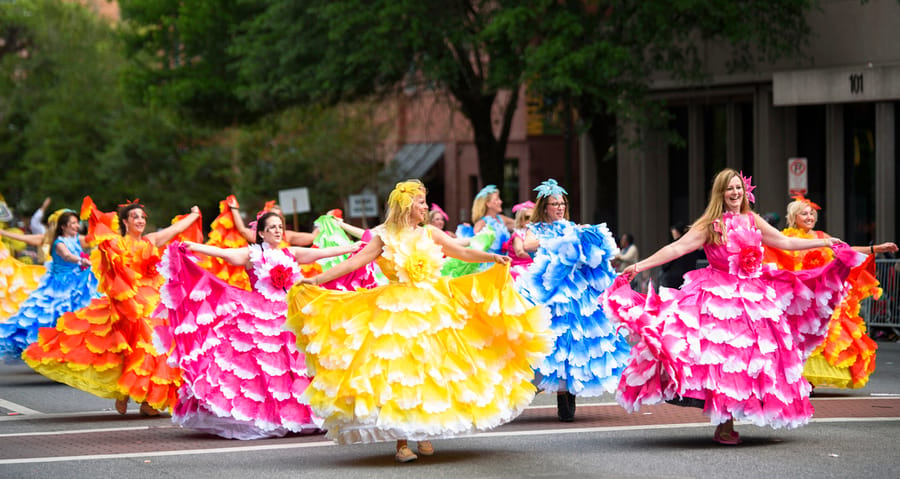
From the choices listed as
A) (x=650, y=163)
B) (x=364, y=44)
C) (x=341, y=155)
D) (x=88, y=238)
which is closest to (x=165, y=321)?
(x=88, y=238)

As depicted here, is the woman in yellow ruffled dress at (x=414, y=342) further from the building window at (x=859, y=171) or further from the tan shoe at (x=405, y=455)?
the building window at (x=859, y=171)

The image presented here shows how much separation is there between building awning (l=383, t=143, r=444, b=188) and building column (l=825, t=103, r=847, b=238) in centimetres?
2261

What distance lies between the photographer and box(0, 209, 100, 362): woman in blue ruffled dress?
55.2ft

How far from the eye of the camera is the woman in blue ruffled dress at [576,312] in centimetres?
1157

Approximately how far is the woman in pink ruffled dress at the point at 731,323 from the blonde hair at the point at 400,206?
5.40ft

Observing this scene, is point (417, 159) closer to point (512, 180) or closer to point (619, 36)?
point (512, 180)

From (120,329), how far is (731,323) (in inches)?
240

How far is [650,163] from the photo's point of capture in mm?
33438

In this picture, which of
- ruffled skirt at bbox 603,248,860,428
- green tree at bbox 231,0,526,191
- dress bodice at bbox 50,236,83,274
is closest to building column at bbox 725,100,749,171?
green tree at bbox 231,0,526,191

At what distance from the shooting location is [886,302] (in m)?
20.7

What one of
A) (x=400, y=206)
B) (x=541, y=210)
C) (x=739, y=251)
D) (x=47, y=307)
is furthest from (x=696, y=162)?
(x=400, y=206)

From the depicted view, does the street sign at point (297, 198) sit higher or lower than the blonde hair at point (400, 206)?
higher

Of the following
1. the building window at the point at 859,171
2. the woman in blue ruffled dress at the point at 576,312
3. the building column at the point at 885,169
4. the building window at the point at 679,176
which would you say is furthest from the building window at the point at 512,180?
the woman in blue ruffled dress at the point at 576,312

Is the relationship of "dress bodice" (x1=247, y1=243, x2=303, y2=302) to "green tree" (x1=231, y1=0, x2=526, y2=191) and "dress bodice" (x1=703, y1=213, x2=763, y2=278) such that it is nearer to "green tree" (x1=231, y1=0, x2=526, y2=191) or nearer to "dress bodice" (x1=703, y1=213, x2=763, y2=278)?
"dress bodice" (x1=703, y1=213, x2=763, y2=278)
